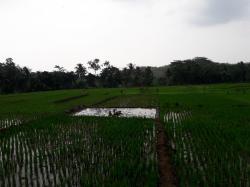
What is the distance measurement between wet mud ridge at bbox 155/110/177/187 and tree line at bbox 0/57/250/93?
46946 mm

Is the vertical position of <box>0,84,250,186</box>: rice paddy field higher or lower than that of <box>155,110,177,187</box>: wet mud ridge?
higher

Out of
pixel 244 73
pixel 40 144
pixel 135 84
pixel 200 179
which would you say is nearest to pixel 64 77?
pixel 135 84

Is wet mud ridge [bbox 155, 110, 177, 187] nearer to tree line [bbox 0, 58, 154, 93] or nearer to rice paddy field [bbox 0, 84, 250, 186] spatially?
rice paddy field [bbox 0, 84, 250, 186]

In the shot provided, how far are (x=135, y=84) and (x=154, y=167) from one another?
5922 cm

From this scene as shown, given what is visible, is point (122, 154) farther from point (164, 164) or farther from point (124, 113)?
point (124, 113)

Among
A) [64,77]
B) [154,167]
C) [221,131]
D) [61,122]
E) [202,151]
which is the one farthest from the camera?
[64,77]

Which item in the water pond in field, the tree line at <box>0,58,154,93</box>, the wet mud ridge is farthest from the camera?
the tree line at <box>0,58,154,93</box>

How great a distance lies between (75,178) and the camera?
250 inches

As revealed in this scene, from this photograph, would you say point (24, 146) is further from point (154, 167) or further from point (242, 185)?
point (242, 185)

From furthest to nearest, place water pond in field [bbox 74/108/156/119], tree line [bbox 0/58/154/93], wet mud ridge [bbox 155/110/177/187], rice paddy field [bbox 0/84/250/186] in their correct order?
1. tree line [bbox 0/58/154/93]
2. water pond in field [bbox 74/108/156/119]
3. rice paddy field [bbox 0/84/250/186]
4. wet mud ridge [bbox 155/110/177/187]

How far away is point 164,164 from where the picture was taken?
7344 mm

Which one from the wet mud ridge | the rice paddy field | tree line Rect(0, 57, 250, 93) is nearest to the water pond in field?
the rice paddy field

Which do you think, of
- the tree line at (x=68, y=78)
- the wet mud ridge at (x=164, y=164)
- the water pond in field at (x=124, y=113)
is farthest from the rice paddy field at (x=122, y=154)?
the tree line at (x=68, y=78)

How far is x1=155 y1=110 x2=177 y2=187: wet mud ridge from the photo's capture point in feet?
20.2
